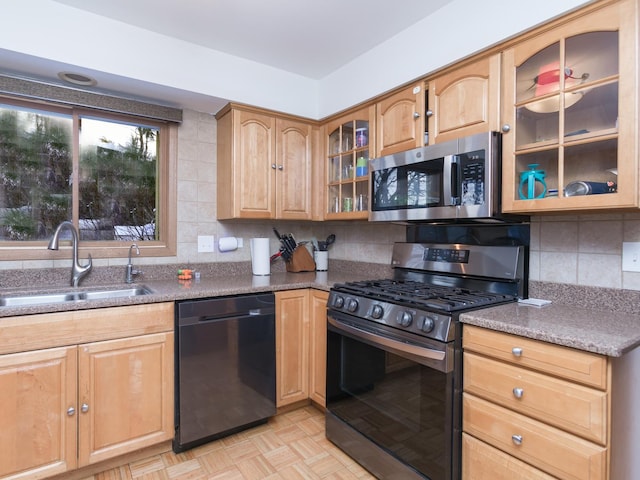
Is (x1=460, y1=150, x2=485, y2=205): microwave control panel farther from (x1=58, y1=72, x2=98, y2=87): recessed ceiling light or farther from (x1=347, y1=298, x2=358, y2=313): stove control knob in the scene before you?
(x1=58, y1=72, x2=98, y2=87): recessed ceiling light

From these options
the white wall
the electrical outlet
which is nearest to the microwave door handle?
the white wall

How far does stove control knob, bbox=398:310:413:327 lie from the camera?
1560mm

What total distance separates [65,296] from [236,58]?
178 cm

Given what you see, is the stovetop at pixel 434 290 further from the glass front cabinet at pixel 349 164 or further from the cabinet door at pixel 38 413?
Result: the cabinet door at pixel 38 413

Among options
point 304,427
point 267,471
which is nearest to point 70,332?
point 267,471

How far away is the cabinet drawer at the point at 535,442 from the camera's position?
1.12m

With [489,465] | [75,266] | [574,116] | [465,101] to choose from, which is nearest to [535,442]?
[489,465]

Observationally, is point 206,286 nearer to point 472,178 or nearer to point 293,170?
point 293,170

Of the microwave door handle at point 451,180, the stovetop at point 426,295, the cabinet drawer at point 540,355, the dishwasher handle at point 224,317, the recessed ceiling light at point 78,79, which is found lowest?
the dishwasher handle at point 224,317

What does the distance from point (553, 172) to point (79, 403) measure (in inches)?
92.4

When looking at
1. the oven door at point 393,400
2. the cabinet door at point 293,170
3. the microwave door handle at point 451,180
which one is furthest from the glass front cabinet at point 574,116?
the cabinet door at point 293,170

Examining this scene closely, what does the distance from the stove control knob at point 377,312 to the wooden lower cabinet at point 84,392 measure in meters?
1.04

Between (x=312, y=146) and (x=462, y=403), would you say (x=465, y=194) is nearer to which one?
(x=462, y=403)

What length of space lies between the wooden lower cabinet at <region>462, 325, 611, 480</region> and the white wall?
1.32 m
